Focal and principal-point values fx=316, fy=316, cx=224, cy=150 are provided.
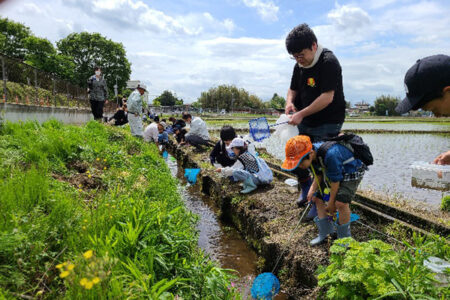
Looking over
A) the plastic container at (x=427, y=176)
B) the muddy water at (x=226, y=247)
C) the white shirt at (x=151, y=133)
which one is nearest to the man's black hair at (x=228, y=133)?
the muddy water at (x=226, y=247)

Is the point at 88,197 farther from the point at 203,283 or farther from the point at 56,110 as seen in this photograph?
the point at 56,110

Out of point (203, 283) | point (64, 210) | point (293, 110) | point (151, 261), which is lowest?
point (203, 283)

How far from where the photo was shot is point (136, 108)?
914cm

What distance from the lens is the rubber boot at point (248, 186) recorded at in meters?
4.74

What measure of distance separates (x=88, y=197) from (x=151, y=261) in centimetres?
160

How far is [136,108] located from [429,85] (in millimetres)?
8314

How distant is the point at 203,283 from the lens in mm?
2133

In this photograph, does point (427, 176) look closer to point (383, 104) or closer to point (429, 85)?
point (429, 85)

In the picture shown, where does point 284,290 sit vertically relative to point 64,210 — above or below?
below

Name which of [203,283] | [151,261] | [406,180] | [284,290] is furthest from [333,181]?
[406,180]

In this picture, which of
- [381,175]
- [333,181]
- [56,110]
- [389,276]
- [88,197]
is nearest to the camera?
[389,276]

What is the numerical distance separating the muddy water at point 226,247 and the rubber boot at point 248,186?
22.9 inches

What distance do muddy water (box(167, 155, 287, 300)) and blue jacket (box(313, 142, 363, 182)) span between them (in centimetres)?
119

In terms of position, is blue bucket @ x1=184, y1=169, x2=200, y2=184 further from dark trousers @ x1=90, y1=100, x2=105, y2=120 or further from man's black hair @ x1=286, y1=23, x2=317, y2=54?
dark trousers @ x1=90, y1=100, x2=105, y2=120
